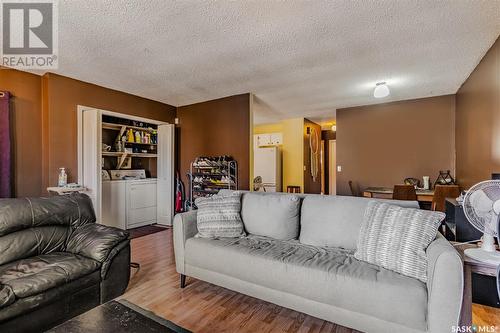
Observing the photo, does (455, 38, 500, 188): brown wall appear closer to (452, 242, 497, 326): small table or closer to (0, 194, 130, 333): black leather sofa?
(452, 242, 497, 326): small table

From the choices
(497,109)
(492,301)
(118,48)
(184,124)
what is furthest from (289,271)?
(184,124)

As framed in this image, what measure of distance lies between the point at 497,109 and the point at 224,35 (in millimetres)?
2828

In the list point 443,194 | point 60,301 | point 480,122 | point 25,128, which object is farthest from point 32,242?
point 480,122

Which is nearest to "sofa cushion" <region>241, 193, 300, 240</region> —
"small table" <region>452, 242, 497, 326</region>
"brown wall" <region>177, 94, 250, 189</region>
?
"small table" <region>452, 242, 497, 326</region>

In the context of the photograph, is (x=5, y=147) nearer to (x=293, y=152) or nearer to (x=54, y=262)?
(x=54, y=262)

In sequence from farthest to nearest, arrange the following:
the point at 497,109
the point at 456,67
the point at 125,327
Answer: the point at 456,67 < the point at 497,109 < the point at 125,327

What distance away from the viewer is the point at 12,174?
11.1 feet

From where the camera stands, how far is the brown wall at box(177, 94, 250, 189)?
A: 457 cm

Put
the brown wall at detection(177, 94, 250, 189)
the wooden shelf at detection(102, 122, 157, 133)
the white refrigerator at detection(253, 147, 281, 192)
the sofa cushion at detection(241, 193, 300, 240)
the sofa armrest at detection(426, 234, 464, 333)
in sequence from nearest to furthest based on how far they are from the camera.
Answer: the sofa armrest at detection(426, 234, 464, 333)
the sofa cushion at detection(241, 193, 300, 240)
the wooden shelf at detection(102, 122, 157, 133)
the brown wall at detection(177, 94, 250, 189)
the white refrigerator at detection(253, 147, 281, 192)

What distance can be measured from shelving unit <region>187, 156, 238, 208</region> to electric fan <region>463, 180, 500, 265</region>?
346cm

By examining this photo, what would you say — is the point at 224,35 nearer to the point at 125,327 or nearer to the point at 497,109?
the point at 125,327

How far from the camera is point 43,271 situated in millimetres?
1755

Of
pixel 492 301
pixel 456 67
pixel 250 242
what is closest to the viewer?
pixel 492 301

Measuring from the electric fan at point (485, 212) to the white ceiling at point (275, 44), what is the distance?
153 centimetres
